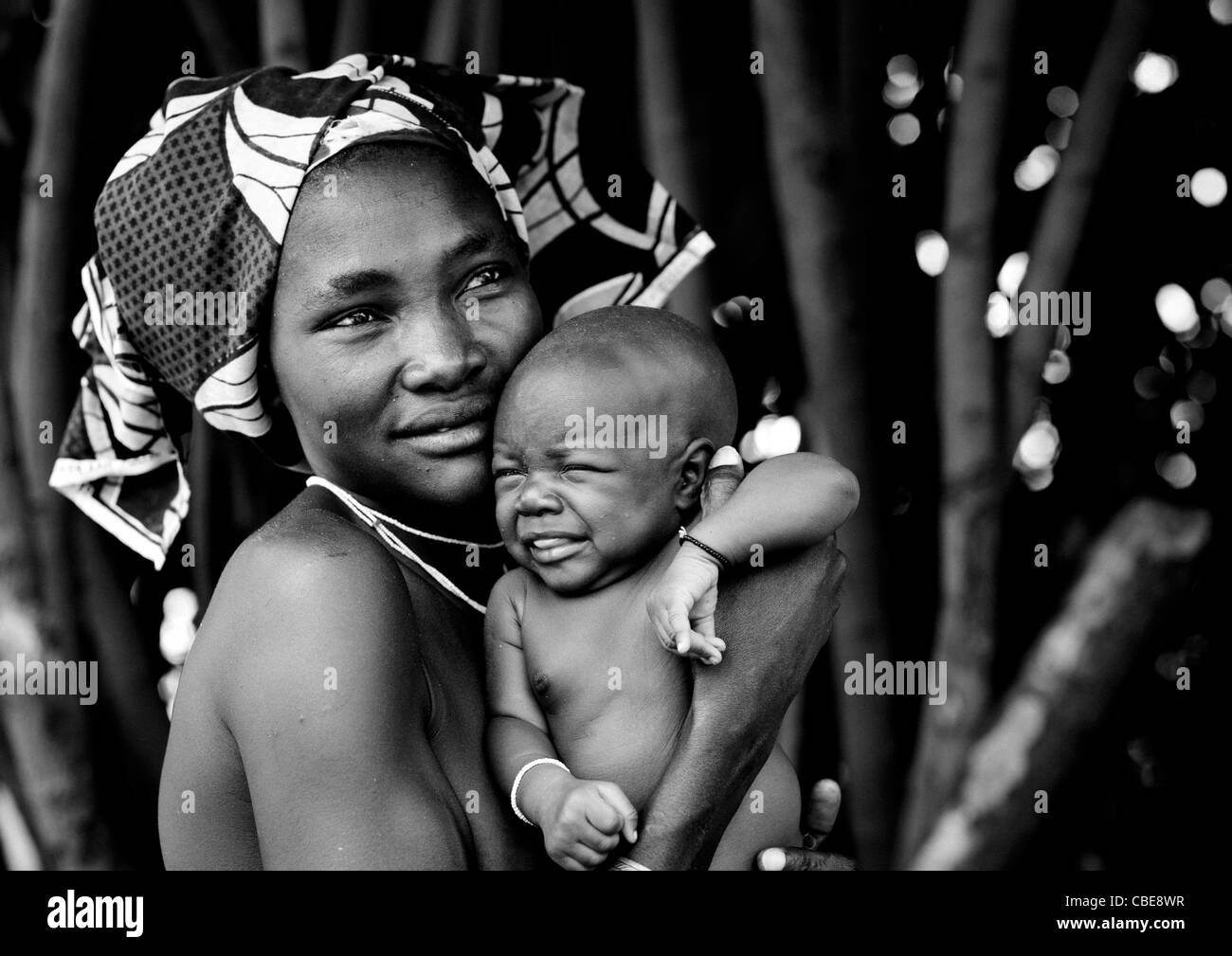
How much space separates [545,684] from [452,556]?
24cm

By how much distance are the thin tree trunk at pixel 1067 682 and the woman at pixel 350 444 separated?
1.43 metres

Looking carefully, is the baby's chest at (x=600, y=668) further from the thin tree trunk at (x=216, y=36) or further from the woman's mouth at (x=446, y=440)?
the thin tree trunk at (x=216, y=36)

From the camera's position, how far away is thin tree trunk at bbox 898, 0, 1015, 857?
287cm

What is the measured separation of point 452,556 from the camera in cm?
177

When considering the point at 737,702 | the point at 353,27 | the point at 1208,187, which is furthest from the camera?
the point at 353,27

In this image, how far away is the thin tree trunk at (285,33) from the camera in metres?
2.85

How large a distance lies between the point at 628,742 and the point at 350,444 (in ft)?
1.58

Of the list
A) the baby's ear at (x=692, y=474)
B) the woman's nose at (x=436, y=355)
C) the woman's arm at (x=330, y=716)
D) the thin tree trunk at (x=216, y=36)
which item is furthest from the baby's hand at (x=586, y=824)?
the thin tree trunk at (x=216, y=36)

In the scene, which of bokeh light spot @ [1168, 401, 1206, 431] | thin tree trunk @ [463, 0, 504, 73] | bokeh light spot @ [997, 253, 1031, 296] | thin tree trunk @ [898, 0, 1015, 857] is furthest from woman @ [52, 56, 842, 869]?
bokeh light spot @ [1168, 401, 1206, 431]

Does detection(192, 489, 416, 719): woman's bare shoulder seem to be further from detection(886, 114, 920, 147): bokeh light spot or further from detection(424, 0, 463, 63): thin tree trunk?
detection(886, 114, 920, 147): bokeh light spot

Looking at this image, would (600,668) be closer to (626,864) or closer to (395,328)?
(626,864)

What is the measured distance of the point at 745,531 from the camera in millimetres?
1521

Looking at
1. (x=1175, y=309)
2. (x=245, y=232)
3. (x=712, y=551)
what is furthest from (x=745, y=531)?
(x=1175, y=309)
